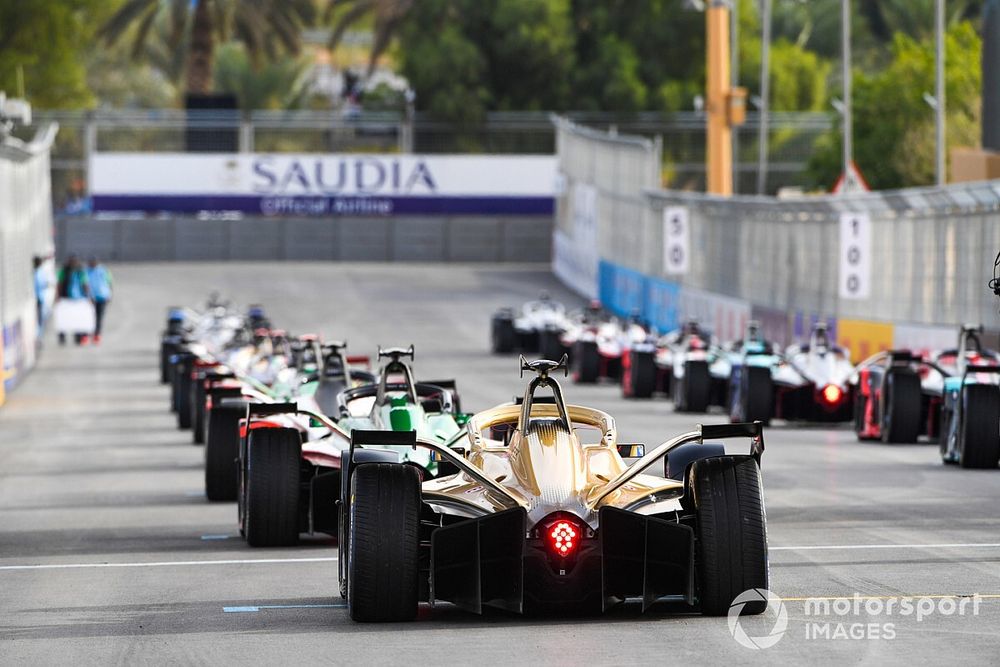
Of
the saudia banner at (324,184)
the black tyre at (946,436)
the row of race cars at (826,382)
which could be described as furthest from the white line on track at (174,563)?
the saudia banner at (324,184)

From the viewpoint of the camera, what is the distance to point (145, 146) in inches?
2653

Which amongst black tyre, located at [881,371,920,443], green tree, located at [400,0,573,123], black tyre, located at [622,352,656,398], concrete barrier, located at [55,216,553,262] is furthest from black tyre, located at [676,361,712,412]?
green tree, located at [400,0,573,123]

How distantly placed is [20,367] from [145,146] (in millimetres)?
32212

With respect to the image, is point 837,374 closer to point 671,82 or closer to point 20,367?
point 20,367

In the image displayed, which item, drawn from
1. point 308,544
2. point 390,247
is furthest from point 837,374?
point 390,247

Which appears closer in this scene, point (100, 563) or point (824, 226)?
point (100, 563)

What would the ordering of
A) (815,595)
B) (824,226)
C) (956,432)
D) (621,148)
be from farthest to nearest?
(621,148)
(824,226)
(956,432)
(815,595)

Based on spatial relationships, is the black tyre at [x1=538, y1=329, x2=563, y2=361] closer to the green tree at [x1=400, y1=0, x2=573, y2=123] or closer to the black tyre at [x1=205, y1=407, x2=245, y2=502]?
the black tyre at [x1=205, y1=407, x2=245, y2=502]

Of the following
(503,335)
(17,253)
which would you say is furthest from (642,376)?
(17,253)

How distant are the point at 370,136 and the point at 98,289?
24.3 metres

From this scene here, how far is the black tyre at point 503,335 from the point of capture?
42.4 meters

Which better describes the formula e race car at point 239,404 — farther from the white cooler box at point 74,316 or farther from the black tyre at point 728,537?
the white cooler box at point 74,316

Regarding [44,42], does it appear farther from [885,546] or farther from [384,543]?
[384,543]

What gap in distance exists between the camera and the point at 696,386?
2797 cm
